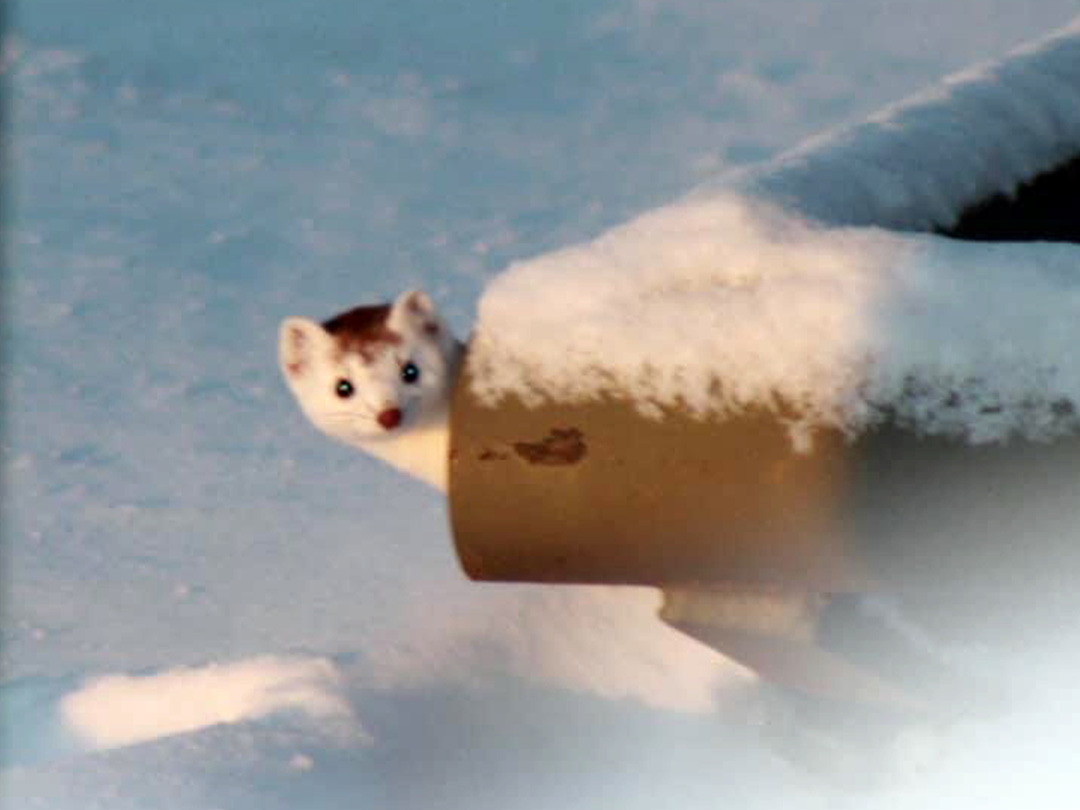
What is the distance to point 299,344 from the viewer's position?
244cm

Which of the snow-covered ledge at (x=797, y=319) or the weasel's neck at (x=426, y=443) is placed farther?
the weasel's neck at (x=426, y=443)

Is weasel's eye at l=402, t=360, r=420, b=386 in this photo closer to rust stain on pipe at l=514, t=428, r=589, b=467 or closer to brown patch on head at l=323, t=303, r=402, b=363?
brown patch on head at l=323, t=303, r=402, b=363

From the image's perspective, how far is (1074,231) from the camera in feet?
9.09

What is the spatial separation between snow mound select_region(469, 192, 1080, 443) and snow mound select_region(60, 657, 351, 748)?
2.24 ft

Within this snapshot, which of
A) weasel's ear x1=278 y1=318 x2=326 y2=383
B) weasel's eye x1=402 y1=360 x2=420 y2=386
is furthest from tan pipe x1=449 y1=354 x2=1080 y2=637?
weasel's ear x1=278 y1=318 x2=326 y2=383

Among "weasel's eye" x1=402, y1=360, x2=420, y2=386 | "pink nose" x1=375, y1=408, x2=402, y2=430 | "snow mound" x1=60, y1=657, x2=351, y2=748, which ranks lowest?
"snow mound" x1=60, y1=657, x2=351, y2=748

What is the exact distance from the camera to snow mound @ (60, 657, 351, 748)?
2.65 meters

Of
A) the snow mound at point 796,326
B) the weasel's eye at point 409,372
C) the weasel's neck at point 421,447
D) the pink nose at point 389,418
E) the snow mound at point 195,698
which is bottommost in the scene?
the snow mound at point 195,698

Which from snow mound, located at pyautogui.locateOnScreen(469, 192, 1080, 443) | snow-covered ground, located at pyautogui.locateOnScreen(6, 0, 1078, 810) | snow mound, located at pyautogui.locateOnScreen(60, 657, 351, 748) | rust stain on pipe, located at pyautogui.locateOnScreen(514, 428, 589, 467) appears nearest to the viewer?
snow mound, located at pyautogui.locateOnScreen(469, 192, 1080, 443)

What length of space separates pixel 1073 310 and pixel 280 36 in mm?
4297

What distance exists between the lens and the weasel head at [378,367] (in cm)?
235

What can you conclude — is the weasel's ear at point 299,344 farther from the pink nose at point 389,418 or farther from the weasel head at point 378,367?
the pink nose at point 389,418

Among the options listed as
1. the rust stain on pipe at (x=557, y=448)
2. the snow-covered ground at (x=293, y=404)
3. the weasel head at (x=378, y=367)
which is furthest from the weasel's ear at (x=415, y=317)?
the snow-covered ground at (x=293, y=404)

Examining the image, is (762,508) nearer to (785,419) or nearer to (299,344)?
(785,419)
